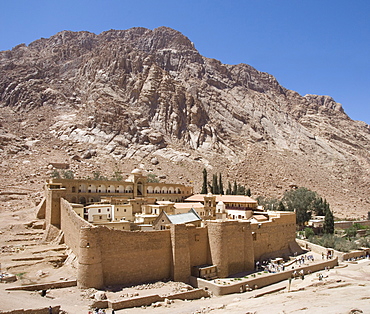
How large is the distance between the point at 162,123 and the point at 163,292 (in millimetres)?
57827

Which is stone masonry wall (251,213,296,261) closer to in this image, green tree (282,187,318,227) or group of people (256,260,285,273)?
group of people (256,260,285,273)

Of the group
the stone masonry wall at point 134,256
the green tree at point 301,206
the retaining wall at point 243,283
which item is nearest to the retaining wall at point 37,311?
the stone masonry wall at point 134,256

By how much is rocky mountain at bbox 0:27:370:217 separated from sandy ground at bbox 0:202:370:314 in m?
24.2

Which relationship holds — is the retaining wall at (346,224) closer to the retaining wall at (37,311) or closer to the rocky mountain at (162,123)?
the rocky mountain at (162,123)

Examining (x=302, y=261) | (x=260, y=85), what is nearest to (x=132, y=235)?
(x=302, y=261)

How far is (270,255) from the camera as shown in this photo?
27438 mm

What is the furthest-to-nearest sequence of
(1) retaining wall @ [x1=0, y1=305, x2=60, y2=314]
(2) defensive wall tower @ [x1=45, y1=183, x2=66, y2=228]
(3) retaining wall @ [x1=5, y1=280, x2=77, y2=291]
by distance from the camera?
(2) defensive wall tower @ [x1=45, y1=183, x2=66, y2=228]
(3) retaining wall @ [x1=5, y1=280, x2=77, y2=291]
(1) retaining wall @ [x1=0, y1=305, x2=60, y2=314]

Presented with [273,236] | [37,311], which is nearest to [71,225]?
[37,311]

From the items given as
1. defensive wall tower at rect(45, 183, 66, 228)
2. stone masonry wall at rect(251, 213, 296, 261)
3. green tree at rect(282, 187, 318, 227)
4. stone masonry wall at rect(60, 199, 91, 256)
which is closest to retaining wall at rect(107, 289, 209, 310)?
stone masonry wall at rect(60, 199, 91, 256)

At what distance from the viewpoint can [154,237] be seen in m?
20.5

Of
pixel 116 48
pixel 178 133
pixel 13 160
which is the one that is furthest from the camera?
pixel 116 48

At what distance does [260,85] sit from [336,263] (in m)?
92.2

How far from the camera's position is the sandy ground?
1480cm

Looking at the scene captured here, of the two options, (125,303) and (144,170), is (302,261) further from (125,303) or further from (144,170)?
(144,170)
